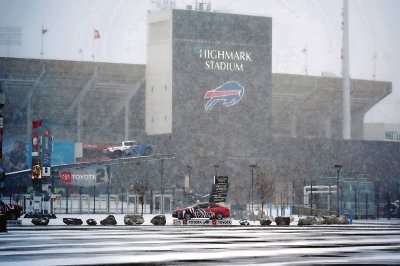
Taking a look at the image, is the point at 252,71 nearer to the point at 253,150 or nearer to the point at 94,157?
the point at 253,150

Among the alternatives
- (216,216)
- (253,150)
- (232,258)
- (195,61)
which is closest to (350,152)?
(253,150)

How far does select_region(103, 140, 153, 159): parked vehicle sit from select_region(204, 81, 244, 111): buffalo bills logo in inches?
452

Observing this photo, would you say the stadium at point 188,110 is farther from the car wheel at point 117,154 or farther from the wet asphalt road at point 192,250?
the wet asphalt road at point 192,250

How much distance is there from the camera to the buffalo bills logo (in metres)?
107

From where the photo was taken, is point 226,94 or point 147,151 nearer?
point 147,151

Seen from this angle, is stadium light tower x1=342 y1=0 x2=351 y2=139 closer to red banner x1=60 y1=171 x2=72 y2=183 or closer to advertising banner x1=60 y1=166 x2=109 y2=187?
advertising banner x1=60 y1=166 x2=109 y2=187

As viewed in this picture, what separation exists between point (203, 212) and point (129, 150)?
45130 mm

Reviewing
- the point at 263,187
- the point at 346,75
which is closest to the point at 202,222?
the point at 263,187

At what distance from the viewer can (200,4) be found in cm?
10862

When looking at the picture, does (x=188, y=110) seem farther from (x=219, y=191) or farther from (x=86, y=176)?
(x=219, y=191)

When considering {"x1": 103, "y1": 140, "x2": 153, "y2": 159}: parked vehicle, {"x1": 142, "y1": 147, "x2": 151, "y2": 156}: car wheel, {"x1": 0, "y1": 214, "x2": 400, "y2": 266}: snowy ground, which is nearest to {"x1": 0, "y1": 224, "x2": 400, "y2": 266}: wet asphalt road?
{"x1": 0, "y1": 214, "x2": 400, "y2": 266}: snowy ground

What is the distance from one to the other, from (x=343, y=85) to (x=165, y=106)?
101ft

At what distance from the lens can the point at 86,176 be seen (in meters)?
101

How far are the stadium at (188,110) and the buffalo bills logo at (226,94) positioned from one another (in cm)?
14
